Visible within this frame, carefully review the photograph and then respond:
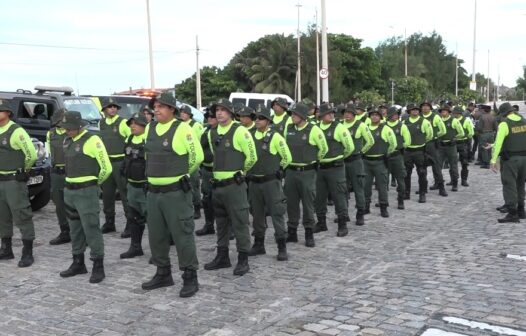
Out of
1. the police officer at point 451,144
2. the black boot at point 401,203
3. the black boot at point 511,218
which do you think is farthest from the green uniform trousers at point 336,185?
the police officer at point 451,144

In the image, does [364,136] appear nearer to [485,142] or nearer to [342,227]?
[342,227]

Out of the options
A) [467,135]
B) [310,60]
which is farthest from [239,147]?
[310,60]

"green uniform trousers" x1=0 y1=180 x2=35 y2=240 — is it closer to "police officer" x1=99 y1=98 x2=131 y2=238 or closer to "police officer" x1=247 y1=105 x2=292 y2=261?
"police officer" x1=99 y1=98 x2=131 y2=238

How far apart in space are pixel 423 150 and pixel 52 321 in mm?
8402

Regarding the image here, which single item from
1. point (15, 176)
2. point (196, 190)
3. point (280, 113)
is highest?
point (280, 113)

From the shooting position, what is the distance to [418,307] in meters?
5.36

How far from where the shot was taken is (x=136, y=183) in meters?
7.38

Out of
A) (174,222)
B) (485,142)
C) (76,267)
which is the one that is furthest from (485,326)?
(485,142)

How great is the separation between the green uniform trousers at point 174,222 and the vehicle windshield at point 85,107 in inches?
266

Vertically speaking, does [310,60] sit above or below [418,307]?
above

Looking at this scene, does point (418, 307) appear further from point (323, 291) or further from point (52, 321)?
point (52, 321)

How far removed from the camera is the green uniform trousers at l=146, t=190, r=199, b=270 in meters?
5.75

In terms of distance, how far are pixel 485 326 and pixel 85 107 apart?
9.86 m

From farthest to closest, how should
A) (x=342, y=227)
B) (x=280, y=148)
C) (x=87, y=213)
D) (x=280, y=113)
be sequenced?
(x=280, y=113) → (x=342, y=227) → (x=280, y=148) → (x=87, y=213)
